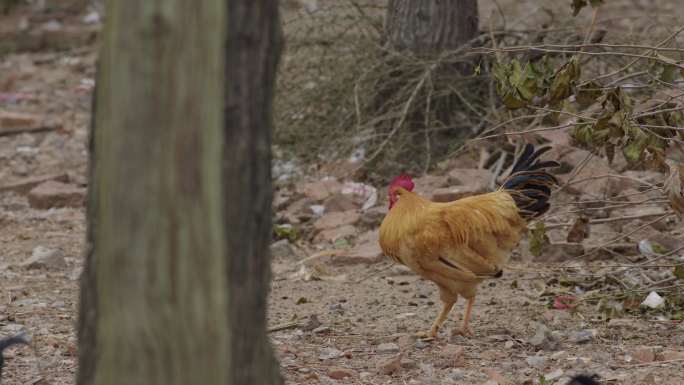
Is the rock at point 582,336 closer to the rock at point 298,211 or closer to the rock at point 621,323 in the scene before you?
the rock at point 621,323

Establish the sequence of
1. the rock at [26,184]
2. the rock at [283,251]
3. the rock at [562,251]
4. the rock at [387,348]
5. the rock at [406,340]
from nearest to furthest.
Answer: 1. the rock at [387,348]
2. the rock at [406,340]
3. the rock at [562,251]
4. the rock at [283,251]
5. the rock at [26,184]

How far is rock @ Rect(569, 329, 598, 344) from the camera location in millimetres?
5117

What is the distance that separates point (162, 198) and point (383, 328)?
315 centimetres

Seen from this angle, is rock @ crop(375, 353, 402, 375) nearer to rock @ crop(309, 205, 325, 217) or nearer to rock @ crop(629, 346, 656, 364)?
rock @ crop(629, 346, 656, 364)

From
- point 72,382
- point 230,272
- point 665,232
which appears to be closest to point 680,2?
point 665,232

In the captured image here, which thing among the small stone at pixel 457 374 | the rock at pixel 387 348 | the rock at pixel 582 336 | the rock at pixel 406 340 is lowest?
the rock at pixel 406 340

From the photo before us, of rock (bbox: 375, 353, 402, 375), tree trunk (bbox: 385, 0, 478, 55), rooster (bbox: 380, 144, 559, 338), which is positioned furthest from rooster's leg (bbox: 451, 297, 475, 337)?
tree trunk (bbox: 385, 0, 478, 55)

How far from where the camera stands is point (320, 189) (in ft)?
26.7

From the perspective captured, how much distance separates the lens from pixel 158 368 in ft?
8.29

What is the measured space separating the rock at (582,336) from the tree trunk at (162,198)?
2947 mm

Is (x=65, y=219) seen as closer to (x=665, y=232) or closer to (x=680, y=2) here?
(x=665, y=232)

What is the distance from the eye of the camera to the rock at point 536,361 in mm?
4758

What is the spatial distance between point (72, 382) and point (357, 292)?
7.51 feet

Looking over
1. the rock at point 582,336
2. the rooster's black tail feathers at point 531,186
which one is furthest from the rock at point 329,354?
the rooster's black tail feathers at point 531,186
